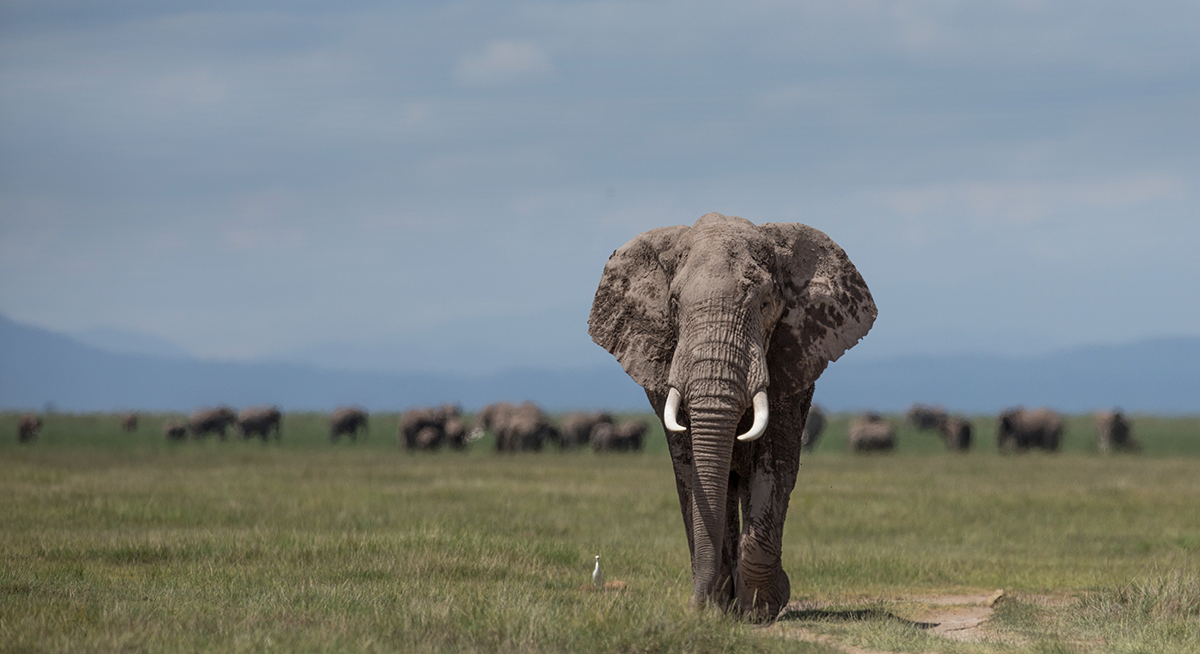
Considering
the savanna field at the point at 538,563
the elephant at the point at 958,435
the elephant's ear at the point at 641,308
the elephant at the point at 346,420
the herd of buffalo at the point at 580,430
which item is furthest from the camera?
the elephant at the point at 346,420

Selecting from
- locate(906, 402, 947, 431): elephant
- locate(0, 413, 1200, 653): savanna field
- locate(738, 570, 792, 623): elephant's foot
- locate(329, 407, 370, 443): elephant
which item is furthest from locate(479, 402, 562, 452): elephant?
locate(738, 570, 792, 623): elephant's foot

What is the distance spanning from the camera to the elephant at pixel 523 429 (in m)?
60.3

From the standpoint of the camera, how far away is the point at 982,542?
70.4ft

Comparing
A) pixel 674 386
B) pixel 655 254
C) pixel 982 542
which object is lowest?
pixel 982 542

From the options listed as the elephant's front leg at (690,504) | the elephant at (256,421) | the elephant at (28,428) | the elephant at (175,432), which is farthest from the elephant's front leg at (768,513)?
the elephant at (256,421)

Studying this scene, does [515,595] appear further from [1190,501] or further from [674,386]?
[1190,501]

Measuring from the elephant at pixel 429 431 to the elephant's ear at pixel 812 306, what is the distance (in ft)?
170

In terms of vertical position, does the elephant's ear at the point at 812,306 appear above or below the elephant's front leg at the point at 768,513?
above

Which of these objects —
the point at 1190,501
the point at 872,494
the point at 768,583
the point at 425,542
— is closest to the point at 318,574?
the point at 425,542

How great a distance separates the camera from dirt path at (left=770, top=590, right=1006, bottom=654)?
436 inches

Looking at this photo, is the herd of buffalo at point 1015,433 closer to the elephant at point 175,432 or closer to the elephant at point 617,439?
the elephant at point 617,439

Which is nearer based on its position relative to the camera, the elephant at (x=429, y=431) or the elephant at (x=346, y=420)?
the elephant at (x=429, y=431)

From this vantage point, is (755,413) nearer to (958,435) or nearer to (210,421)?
(958,435)

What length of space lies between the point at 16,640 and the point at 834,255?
741cm
